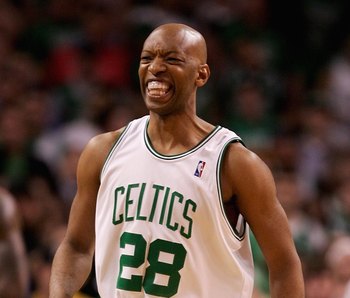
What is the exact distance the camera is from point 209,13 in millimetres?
11734

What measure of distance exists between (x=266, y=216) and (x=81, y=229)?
2.86ft

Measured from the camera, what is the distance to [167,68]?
188 inches

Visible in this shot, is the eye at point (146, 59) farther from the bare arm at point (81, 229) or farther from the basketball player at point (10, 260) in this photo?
the basketball player at point (10, 260)

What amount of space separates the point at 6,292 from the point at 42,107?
150 inches

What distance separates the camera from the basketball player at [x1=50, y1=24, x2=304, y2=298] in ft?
15.7

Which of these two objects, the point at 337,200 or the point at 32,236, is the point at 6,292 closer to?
the point at 32,236

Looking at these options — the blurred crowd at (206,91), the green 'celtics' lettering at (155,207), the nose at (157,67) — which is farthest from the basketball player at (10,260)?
the nose at (157,67)

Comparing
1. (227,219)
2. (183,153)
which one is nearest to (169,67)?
(183,153)

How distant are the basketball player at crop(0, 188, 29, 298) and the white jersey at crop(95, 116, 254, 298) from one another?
184cm

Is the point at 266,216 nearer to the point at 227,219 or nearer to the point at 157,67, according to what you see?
the point at 227,219

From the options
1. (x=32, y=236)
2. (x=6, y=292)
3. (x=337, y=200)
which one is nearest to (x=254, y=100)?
(x=337, y=200)

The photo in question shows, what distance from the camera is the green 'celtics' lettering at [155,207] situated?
479 centimetres

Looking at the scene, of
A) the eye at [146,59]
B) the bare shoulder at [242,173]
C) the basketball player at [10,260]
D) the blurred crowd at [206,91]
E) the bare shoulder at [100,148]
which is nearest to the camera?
the bare shoulder at [242,173]

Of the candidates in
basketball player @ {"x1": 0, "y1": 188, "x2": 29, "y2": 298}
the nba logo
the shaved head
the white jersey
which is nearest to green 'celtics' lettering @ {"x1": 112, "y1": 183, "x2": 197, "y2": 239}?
the white jersey
